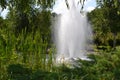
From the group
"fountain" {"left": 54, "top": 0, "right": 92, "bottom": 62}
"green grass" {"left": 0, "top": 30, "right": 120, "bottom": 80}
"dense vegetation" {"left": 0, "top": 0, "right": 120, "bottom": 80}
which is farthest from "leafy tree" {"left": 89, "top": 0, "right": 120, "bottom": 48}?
"green grass" {"left": 0, "top": 30, "right": 120, "bottom": 80}

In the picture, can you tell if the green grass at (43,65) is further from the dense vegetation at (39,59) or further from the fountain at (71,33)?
the fountain at (71,33)

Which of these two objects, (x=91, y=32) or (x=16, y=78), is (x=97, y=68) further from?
(x=91, y=32)

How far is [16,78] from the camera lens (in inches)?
123

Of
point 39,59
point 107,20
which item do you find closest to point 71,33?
point 107,20

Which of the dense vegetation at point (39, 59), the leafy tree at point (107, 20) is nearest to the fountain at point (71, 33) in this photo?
the leafy tree at point (107, 20)

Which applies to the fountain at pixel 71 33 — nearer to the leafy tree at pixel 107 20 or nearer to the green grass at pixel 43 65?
the leafy tree at pixel 107 20

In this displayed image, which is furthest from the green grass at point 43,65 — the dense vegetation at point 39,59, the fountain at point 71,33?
the fountain at point 71,33

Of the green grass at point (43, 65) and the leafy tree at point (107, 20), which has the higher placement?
the leafy tree at point (107, 20)

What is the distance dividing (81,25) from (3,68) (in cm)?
3466

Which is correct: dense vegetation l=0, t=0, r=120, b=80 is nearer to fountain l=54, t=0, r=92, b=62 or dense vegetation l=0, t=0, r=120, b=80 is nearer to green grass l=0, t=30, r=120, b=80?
green grass l=0, t=30, r=120, b=80

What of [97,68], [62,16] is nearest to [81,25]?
[62,16]

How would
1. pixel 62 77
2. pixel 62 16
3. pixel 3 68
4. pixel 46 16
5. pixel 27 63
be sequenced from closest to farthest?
pixel 62 77 → pixel 3 68 → pixel 27 63 → pixel 46 16 → pixel 62 16

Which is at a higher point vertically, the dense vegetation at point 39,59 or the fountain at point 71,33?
the fountain at point 71,33

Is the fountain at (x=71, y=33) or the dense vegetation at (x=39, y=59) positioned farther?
the fountain at (x=71, y=33)
